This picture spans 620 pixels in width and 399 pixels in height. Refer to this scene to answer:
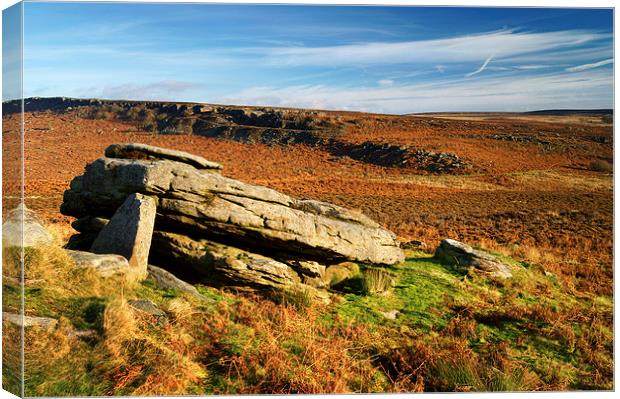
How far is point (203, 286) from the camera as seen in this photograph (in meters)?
9.99

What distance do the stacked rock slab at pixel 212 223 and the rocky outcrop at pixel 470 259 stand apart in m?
3.63

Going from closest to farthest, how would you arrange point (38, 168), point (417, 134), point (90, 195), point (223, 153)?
point (90, 195) → point (38, 168) → point (223, 153) → point (417, 134)

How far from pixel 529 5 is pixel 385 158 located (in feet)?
161

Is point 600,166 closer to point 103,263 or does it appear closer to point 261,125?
point 103,263

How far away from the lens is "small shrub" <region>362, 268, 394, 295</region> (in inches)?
433

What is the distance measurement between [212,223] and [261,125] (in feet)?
229

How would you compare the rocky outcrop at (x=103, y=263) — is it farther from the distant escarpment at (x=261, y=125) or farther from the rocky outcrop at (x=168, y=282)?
the distant escarpment at (x=261, y=125)

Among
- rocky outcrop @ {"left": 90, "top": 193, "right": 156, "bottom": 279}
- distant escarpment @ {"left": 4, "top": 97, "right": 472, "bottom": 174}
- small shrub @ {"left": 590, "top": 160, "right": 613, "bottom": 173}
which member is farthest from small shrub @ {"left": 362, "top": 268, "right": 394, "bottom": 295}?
distant escarpment @ {"left": 4, "top": 97, "right": 472, "bottom": 174}

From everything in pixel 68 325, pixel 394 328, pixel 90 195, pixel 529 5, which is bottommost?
pixel 394 328

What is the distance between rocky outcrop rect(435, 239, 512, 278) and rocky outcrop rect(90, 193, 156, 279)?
28.1 ft

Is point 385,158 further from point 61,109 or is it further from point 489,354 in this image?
point 61,109

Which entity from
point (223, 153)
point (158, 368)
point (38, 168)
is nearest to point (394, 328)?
point (158, 368)

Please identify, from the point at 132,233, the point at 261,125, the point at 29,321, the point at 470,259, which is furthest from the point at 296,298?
the point at 261,125

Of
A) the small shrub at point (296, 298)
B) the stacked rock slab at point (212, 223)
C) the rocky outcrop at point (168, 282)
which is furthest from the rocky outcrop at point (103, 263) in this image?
the small shrub at point (296, 298)
